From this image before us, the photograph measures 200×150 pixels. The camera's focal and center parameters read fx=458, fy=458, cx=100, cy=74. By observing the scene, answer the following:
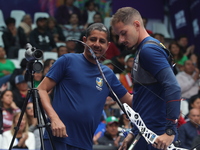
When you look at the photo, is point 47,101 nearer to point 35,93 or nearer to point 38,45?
point 35,93

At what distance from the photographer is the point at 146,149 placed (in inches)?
→ 144

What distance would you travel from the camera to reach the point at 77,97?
4074 mm

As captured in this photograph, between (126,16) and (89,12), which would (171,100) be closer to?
(126,16)

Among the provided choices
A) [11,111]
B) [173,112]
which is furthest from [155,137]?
[11,111]

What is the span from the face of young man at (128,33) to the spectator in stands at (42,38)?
25.2 ft

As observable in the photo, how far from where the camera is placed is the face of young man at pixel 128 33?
144 inches

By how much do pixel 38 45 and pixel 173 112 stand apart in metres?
8.39

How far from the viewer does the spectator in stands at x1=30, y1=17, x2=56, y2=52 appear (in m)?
11.4

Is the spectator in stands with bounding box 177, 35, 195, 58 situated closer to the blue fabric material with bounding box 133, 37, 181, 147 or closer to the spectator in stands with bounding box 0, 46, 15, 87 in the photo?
the spectator in stands with bounding box 0, 46, 15, 87

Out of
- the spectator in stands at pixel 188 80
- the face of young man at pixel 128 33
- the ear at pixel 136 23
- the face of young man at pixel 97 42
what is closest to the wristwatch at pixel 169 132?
the face of young man at pixel 128 33

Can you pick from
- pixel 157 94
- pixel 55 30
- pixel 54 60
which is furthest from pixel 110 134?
pixel 55 30

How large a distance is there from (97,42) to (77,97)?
54cm

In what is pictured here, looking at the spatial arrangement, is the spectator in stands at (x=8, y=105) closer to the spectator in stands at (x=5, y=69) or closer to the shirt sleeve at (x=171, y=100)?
the spectator in stands at (x=5, y=69)

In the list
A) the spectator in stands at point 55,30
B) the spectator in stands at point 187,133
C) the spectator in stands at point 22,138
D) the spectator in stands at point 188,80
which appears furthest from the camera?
the spectator in stands at point 55,30
